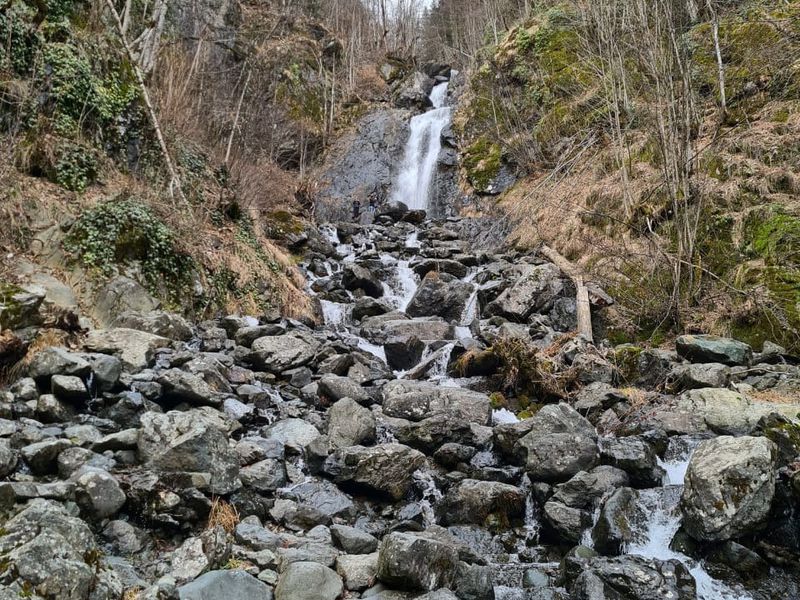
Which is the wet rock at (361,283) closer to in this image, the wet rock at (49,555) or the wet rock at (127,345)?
the wet rock at (127,345)

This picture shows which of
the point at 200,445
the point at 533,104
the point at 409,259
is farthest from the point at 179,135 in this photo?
the point at 533,104

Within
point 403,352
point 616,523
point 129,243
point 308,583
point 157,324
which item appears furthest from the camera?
point 403,352

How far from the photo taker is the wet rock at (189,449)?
4.07 m

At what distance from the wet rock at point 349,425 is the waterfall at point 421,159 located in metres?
14.4

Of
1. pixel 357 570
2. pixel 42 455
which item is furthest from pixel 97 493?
pixel 357 570

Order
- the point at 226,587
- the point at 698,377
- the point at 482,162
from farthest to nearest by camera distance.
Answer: the point at 482,162 < the point at 698,377 < the point at 226,587

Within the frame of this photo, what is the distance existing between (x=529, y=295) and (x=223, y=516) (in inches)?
294

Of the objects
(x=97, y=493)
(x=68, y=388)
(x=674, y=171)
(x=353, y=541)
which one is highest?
(x=674, y=171)

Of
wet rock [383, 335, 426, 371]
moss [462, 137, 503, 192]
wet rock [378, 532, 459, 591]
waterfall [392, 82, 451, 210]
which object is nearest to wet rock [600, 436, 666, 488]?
wet rock [378, 532, 459, 591]

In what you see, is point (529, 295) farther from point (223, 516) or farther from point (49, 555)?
point (49, 555)

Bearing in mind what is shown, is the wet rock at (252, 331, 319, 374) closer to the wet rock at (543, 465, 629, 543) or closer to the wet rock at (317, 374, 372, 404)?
the wet rock at (317, 374, 372, 404)

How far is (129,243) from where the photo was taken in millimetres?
8078

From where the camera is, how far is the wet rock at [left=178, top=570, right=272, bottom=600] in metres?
2.80

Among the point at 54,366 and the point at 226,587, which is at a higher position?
the point at 54,366
